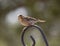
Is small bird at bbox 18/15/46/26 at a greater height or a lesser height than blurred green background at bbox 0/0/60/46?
lesser

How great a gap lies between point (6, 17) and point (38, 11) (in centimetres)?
48

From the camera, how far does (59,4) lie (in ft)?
13.3

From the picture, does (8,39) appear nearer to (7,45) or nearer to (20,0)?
(7,45)

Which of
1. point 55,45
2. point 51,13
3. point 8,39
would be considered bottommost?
point 55,45

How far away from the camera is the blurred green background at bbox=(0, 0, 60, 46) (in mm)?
3842

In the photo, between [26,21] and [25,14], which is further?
[25,14]

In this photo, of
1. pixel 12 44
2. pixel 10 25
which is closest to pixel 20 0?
pixel 10 25

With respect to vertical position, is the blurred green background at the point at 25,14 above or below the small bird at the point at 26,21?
above

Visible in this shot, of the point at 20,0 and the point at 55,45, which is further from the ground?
the point at 20,0

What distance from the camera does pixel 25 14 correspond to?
3.81 meters

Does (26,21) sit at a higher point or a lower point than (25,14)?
lower

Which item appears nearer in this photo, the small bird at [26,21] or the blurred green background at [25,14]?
the small bird at [26,21]

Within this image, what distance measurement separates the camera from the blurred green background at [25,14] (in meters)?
3.84

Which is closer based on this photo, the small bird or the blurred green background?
the small bird
